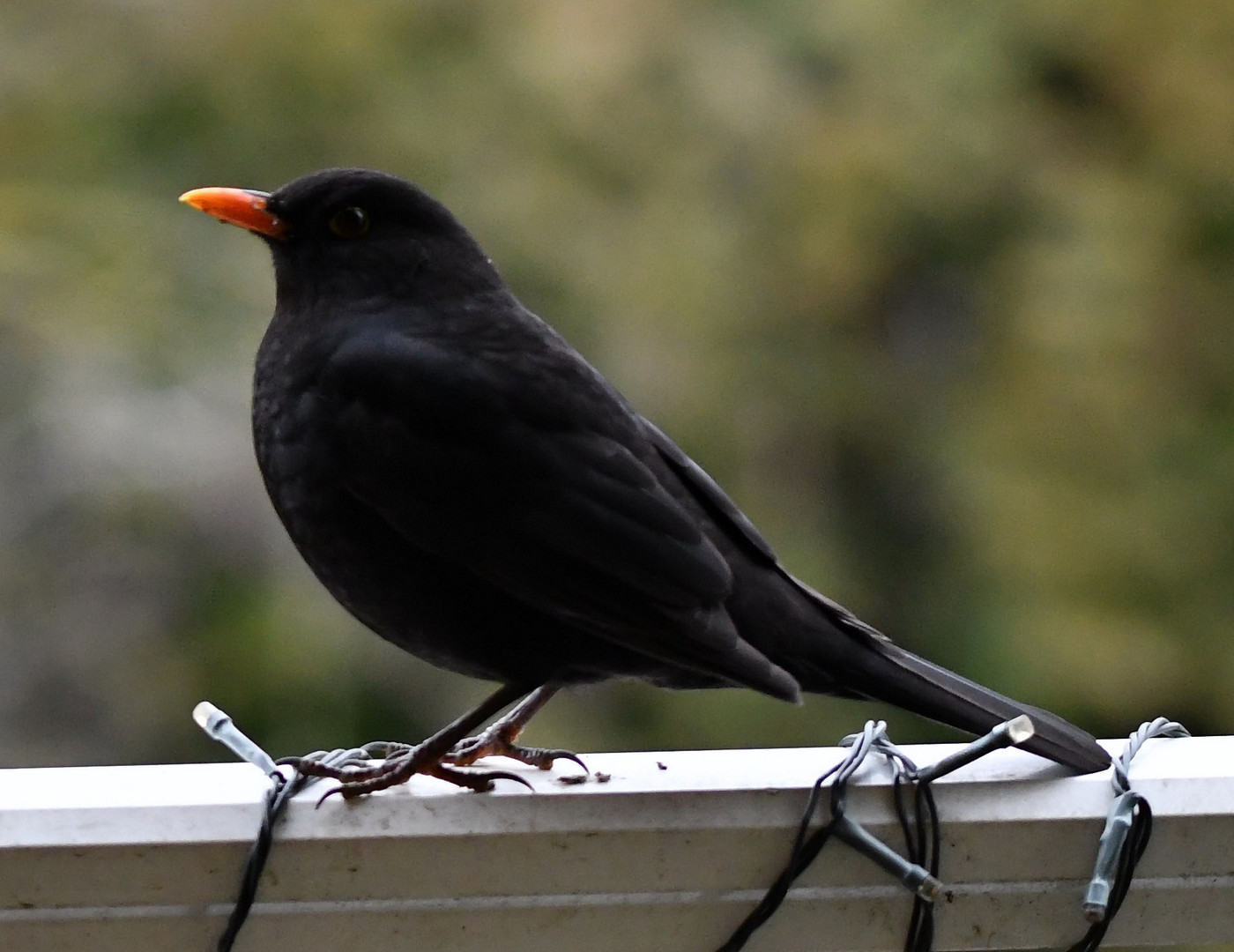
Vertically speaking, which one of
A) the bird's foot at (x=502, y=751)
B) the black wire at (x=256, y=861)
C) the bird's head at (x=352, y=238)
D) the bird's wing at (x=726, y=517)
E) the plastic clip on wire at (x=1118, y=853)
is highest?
the bird's head at (x=352, y=238)

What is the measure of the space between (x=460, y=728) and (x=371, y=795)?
0.26m

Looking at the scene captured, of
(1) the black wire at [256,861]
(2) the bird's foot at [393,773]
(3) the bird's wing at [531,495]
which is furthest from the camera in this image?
(3) the bird's wing at [531,495]

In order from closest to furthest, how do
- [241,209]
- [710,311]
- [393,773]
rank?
[393,773]
[241,209]
[710,311]

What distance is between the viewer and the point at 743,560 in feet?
6.46

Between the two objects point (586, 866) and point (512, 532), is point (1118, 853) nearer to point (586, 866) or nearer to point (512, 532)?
point (586, 866)

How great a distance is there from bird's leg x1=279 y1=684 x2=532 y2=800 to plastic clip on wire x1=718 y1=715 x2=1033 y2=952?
0.30 meters

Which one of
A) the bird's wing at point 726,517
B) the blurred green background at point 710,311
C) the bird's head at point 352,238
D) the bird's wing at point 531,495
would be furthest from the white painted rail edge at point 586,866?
the blurred green background at point 710,311

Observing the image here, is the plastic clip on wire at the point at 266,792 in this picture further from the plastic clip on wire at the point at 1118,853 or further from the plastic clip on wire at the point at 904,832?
A: the plastic clip on wire at the point at 1118,853

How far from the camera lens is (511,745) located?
2.05m

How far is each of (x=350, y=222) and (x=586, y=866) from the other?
951 mm

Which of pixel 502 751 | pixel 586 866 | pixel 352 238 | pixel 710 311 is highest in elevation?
pixel 352 238

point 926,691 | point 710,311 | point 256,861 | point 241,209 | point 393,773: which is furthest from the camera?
point 710,311

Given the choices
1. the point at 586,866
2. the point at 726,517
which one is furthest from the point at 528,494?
the point at 586,866

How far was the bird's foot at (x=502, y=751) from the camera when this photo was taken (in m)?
1.93
